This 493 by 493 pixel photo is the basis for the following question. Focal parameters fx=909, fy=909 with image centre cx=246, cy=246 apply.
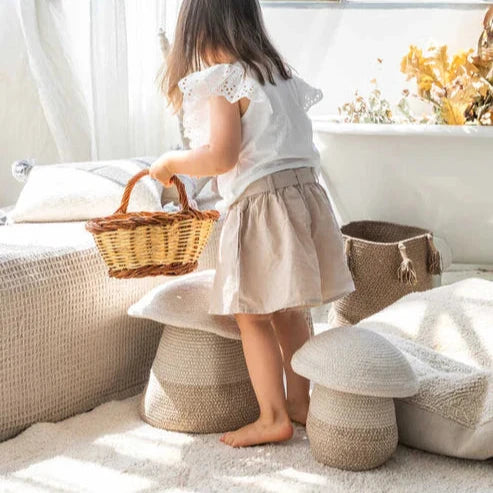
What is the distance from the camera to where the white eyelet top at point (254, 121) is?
1827 millimetres

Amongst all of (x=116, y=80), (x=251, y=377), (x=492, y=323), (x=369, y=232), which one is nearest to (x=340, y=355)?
(x=251, y=377)

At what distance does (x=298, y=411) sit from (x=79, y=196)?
0.87 meters

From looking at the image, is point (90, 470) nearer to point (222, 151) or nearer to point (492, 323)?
point (222, 151)

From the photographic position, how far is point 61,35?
3.20 metres

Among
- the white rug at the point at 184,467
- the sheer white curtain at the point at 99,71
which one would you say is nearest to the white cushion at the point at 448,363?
the white rug at the point at 184,467

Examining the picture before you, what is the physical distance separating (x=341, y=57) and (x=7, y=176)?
1408mm

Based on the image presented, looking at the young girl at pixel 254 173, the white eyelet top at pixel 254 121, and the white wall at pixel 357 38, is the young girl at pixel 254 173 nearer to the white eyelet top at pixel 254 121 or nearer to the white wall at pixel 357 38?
the white eyelet top at pixel 254 121

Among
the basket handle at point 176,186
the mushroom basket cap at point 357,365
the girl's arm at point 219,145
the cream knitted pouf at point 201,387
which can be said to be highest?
the girl's arm at point 219,145

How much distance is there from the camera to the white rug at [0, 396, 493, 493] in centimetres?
167

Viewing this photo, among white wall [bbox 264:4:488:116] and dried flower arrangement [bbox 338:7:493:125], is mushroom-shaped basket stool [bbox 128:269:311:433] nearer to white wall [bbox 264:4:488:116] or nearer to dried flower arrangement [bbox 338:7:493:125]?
dried flower arrangement [bbox 338:7:493:125]

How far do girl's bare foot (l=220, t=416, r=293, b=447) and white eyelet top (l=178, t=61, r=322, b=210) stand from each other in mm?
471

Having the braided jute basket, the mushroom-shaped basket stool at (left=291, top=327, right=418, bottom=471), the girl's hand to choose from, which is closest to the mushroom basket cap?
the mushroom-shaped basket stool at (left=291, top=327, right=418, bottom=471)

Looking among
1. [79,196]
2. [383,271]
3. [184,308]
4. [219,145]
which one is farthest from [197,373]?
[383,271]

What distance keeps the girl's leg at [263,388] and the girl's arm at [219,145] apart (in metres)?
0.32
